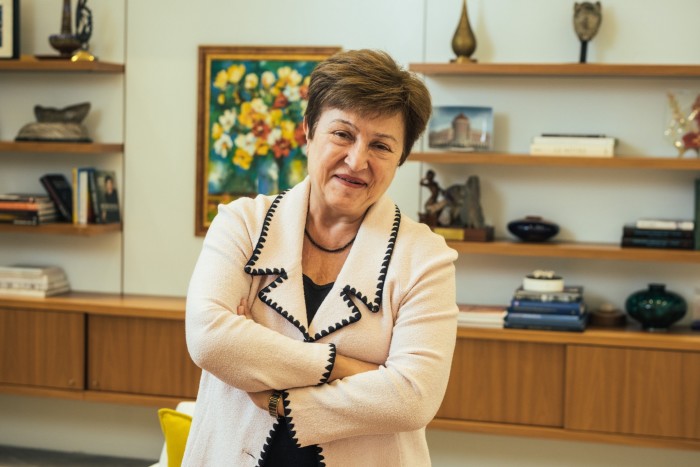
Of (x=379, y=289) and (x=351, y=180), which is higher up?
(x=351, y=180)

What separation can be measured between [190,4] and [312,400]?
3066 mm

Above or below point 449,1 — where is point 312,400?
below

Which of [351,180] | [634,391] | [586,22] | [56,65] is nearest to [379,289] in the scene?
[351,180]

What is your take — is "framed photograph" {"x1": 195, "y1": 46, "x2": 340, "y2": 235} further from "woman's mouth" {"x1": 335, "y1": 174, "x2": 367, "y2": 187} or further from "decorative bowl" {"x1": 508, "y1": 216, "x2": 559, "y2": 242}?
Result: "woman's mouth" {"x1": 335, "y1": 174, "x2": 367, "y2": 187}

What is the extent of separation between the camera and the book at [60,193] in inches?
179

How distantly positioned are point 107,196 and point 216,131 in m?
0.60

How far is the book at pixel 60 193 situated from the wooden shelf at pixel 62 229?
0.11m

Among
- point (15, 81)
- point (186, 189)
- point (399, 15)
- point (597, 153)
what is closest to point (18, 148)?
point (15, 81)

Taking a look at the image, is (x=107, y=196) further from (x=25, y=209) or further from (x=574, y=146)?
Result: (x=574, y=146)

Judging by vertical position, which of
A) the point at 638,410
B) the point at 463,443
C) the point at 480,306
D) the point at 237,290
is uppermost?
the point at 237,290

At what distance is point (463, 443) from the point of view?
4.30m

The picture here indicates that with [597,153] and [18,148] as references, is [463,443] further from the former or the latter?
[18,148]

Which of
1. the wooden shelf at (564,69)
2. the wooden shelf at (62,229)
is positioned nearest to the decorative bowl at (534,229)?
the wooden shelf at (564,69)

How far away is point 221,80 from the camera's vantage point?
444 cm
